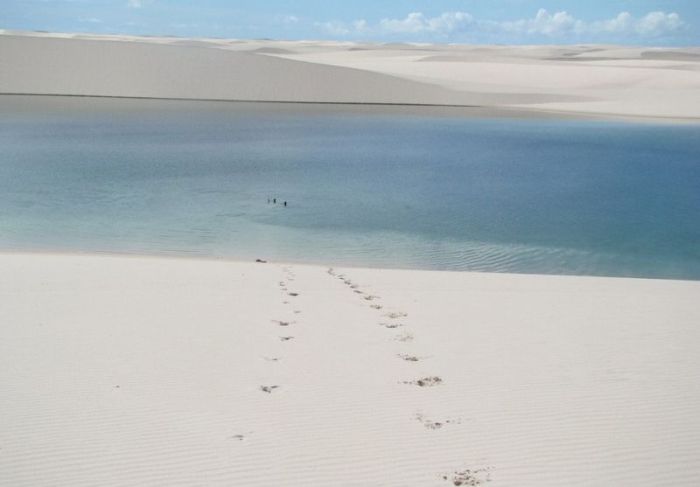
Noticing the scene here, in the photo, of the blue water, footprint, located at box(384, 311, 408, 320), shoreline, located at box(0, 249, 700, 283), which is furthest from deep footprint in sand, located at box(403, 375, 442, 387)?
the blue water

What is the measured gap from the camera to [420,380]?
4254 mm

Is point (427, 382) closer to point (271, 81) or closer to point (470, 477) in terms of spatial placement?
point (470, 477)

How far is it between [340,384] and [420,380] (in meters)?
0.44

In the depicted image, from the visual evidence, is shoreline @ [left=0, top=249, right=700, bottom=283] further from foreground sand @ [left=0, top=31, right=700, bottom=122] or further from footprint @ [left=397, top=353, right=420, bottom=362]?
foreground sand @ [left=0, top=31, right=700, bottom=122]

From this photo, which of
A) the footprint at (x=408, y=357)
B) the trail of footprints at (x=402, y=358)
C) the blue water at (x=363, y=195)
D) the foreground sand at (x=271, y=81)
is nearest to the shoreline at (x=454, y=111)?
the foreground sand at (x=271, y=81)

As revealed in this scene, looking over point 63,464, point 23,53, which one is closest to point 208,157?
point 63,464

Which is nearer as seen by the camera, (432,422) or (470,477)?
(470,477)

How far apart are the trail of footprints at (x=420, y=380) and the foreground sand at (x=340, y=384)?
0.01 meters

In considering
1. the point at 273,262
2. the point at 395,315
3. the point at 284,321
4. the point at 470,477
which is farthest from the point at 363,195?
the point at 470,477

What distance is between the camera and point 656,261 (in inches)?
Result: 362

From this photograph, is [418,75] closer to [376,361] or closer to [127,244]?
[127,244]

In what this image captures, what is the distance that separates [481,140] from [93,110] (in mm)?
16345

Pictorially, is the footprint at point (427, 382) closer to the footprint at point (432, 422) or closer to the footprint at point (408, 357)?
the footprint at point (408, 357)

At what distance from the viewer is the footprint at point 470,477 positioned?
3115mm
